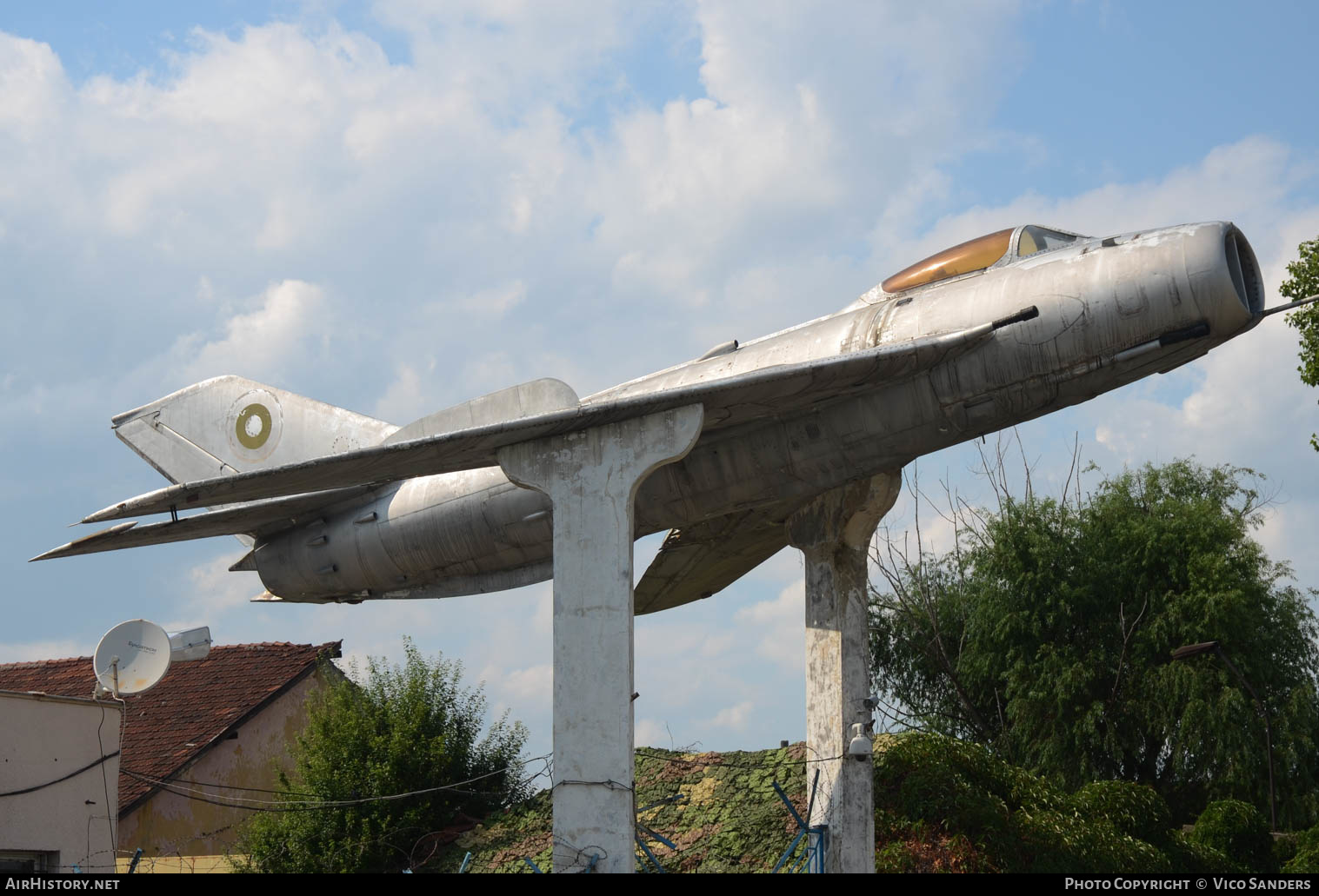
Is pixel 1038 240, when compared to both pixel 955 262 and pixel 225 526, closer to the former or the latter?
pixel 955 262

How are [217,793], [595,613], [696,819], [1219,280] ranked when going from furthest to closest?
1. [217,793]
2. [696,819]
3. [595,613]
4. [1219,280]

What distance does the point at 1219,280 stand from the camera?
510 inches

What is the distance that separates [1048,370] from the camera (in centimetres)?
1371

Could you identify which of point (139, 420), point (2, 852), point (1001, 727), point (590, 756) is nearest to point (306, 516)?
point (139, 420)

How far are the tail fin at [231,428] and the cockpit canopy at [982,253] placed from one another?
7.83m

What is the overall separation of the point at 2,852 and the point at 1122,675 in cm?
2131

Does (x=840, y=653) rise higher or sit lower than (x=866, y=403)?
lower

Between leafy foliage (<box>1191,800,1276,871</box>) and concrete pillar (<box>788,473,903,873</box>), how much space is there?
674 cm

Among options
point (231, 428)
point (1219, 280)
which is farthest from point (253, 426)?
point (1219, 280)

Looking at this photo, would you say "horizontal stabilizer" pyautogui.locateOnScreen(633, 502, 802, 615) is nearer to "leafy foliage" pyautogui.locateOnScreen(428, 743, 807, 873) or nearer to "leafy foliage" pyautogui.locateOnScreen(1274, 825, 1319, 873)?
"leafy foliage" pyautogui.locateOnScreen(428, 743, 807, 873)

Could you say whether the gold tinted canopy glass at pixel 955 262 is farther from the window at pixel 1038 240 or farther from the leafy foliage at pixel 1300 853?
the leafy foliage at pixel 1300 853

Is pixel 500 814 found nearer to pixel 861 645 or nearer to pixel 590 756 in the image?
pixel 861 645

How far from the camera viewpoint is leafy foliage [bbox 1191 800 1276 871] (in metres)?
19.6

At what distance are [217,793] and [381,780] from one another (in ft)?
17.2
